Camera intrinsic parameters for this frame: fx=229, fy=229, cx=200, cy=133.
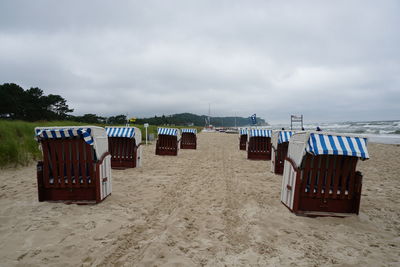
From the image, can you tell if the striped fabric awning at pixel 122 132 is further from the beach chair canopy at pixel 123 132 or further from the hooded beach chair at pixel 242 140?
the hooded beach chair at pixel 242 140

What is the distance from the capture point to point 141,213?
14.0 ft

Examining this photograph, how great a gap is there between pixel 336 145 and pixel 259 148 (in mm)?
7445

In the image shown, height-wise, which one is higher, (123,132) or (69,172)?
(123,132)

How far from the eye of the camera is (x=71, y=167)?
14.9 ft

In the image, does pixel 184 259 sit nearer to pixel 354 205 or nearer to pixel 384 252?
pixel 384 252

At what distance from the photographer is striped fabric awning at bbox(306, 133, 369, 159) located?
12.3 feet

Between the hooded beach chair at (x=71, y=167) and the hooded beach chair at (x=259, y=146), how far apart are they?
26.3ft

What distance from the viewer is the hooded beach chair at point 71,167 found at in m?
4.40

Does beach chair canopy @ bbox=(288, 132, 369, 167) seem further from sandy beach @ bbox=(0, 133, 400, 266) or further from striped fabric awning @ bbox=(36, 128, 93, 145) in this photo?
striped fabric awning @ bbox=(36, 128, 93, 145)

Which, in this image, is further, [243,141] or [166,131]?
[243,141]

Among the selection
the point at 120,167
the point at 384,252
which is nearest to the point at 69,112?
the point at 120,167

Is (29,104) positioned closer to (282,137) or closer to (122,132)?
(122,132)

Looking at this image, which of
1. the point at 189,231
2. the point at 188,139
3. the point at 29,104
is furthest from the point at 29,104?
the point at 189,231

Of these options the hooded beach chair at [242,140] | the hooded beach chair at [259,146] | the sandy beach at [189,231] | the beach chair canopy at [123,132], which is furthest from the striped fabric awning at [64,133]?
the hooded beach chair at [242,140]
